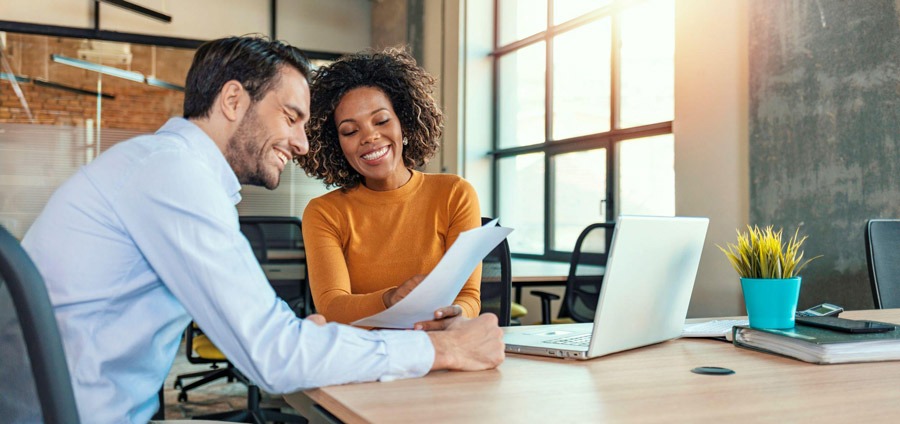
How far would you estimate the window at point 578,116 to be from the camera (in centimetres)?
457

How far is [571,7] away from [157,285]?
4.71 metres

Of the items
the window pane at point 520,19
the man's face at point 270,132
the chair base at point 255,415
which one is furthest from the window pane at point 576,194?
the man's face at point 270,132

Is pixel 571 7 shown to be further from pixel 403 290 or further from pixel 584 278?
pixel 403 290

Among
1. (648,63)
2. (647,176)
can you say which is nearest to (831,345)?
(647,176)

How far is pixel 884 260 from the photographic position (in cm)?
235

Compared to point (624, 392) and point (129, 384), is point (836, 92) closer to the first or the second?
point (624, 392)

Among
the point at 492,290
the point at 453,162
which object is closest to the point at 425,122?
the point at 492,290

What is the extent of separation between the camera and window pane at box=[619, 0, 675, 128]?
446 centimetres

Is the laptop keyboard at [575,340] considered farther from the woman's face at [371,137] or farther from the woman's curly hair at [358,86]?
the woman's curly hair at [358,86]

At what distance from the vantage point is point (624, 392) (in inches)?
40.4

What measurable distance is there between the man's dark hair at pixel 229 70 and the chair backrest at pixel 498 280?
1116 millimetres

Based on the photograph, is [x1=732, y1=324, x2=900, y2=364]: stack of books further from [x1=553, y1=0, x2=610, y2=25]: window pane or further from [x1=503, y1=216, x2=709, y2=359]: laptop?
[x1=553, y1=0, x2=610, y2=25]: window pane

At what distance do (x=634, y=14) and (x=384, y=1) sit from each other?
3.28 meters

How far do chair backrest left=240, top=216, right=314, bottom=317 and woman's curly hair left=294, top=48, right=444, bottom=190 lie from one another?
4.08 feet
